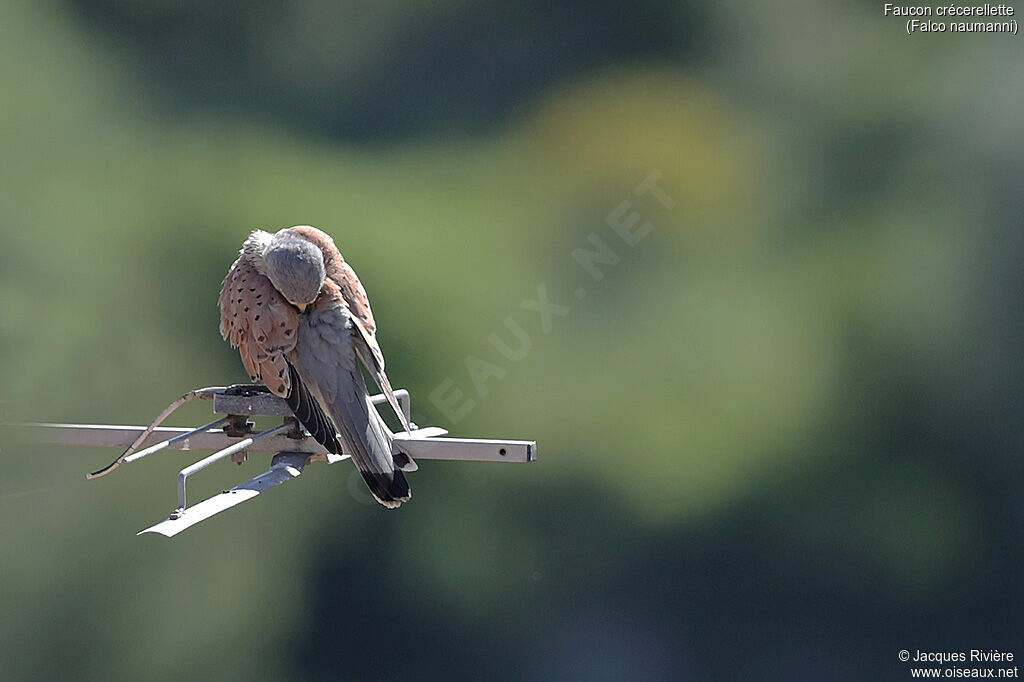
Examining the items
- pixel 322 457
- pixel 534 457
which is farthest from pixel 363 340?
pixel 534 457

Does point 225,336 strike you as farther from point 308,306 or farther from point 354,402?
point 354,402

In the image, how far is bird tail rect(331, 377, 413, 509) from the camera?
85.6 inches

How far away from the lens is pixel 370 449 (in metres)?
2.19

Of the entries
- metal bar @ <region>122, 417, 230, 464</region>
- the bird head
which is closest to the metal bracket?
metal bar @ <region>122, 417, 230, 464</region>

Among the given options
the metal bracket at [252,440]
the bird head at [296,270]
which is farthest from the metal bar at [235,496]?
the bird head at [296,270]

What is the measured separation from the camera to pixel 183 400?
2271 mm

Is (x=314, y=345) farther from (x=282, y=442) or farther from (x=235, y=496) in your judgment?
(x=235, y=496)

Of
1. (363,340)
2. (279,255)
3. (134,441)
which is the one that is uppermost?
(279,255)

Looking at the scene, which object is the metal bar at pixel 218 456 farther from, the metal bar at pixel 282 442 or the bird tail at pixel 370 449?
the bird tail at pixel 370 449

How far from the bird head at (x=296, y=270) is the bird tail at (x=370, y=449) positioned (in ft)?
0.86

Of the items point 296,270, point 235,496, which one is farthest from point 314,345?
point 235,496

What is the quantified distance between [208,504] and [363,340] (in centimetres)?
58

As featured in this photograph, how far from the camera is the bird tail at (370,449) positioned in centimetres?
217

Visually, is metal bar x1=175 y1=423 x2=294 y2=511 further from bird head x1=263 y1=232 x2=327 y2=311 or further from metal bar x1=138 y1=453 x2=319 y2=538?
bird head x1=263 y1=232 x2=327 y2=311
